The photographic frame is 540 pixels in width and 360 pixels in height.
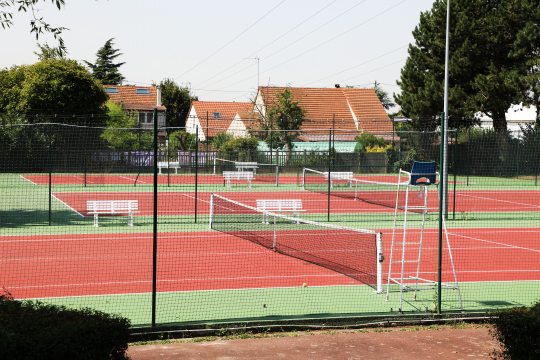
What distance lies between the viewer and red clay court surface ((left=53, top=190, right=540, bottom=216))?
1919cm

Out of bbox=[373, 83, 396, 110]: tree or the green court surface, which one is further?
bbox=[373, 83, 396, 110]: tree

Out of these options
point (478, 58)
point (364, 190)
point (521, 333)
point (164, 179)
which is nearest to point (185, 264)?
point (521, 333)

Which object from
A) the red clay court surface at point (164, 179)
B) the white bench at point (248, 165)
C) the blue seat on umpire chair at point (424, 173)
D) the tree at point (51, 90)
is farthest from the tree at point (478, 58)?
the blue seat on umpire chair at point (424, 173)

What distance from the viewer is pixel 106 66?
75.5m

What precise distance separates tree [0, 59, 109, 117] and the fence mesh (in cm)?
1022

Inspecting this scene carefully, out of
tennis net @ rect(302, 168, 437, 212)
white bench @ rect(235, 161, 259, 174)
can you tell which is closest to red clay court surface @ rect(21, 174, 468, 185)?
white bench @ rect(235, 161, 259, 174)

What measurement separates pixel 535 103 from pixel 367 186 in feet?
50.9

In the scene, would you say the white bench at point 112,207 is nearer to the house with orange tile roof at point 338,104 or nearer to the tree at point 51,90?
the tree at point 51,90

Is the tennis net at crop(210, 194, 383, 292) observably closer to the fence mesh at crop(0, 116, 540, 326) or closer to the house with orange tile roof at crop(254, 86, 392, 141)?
the fence mesh at crop(0, 116, 540, 326)

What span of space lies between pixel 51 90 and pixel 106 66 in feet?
135

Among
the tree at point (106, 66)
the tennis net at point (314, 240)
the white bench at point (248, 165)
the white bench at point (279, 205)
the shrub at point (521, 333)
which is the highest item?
the tree at point (106, 66)

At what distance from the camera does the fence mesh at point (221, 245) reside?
24.9 ft

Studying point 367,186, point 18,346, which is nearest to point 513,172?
point 367,186

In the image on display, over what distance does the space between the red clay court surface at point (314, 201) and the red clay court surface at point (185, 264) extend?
208 inches
